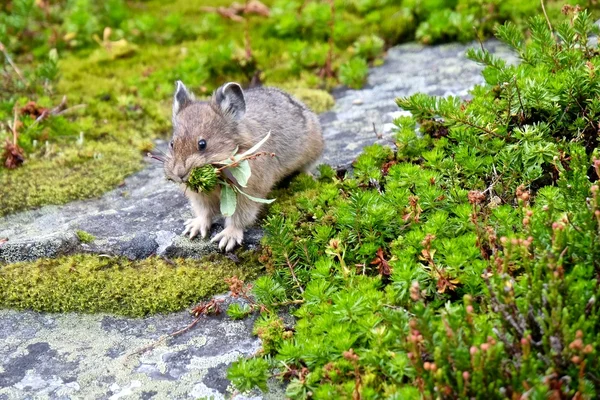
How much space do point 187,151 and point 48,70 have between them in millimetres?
3713

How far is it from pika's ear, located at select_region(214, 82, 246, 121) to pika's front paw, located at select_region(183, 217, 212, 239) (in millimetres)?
1087

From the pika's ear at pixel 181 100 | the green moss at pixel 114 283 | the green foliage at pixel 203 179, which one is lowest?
the green moss at pixel 114 283

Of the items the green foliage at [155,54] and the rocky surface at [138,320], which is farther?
the green foliage at [155,54]

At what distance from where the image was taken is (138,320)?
5750 millimetres

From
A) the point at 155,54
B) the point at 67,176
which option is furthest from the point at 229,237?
the point at 155,54

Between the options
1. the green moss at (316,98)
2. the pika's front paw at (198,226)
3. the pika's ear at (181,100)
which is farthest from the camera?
the green moss at (316,98)

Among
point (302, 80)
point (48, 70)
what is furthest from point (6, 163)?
point (302, 80)

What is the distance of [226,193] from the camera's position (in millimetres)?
6523

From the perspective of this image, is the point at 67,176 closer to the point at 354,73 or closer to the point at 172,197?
the point at 172,197

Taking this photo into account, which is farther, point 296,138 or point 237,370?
point 296,138

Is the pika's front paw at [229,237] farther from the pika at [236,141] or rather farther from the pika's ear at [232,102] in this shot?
the pika's ear at [232,102]

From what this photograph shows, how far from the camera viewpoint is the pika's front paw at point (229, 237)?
643 cm

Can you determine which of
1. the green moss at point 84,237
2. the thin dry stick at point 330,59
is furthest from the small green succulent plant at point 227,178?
the thin dry stick at point 330,59

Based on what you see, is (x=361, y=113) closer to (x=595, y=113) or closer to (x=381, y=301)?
(x=595, y=113)
